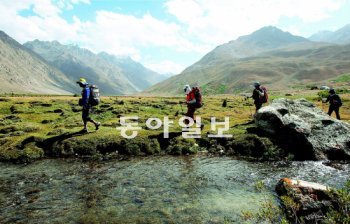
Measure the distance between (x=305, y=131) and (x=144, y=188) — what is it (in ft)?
38.5

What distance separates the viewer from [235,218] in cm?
1106

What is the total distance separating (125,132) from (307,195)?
14256mm

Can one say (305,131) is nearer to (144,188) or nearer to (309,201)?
(309,201)

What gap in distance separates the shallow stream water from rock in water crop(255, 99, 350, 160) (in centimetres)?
169

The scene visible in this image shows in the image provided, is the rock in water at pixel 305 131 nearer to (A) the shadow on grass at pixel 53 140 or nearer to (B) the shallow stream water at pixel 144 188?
(B) the shallow stream water at pixel 144 188

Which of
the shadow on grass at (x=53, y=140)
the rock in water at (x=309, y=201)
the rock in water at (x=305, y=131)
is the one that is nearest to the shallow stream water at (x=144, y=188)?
the rock in water at (x=309, y=201)

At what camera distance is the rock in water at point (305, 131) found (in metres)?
19.3

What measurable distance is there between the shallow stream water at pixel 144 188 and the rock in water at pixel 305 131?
1.69 m

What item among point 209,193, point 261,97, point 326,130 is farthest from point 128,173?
point 261,97

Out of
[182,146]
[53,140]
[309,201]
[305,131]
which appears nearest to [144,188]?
[309,201]

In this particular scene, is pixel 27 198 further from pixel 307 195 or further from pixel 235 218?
pixel 307 195

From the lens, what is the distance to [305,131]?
66.4 ft

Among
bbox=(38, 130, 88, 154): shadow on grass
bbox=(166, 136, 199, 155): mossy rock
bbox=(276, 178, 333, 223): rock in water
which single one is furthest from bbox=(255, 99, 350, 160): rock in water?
bbox=(38, 130, 88, 154): shadow on grass

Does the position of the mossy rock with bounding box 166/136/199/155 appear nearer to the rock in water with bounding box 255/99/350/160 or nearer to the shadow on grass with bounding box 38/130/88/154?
the rock in water with bounding box 255/99/350/160
